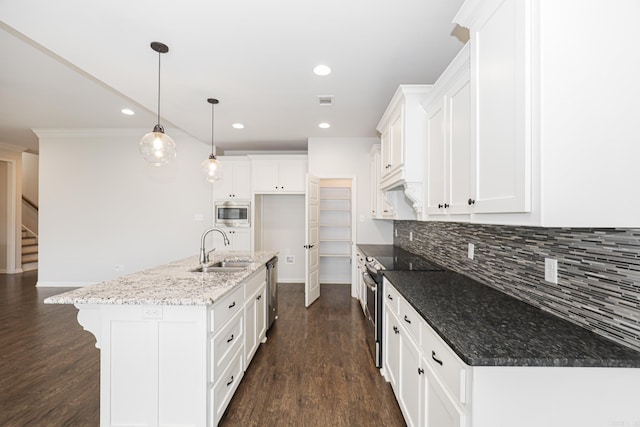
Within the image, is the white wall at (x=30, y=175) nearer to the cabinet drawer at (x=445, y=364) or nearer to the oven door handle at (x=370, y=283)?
the oven door handle at (x=370, y=283)

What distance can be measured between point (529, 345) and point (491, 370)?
21 cm

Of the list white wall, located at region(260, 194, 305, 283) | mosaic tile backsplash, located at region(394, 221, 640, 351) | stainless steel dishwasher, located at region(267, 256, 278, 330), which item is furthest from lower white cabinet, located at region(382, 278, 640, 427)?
white wall, located at region(260, 194, 305, 283)

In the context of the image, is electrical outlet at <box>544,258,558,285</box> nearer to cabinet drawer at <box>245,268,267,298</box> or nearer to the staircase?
cabinet drawer at <box>245,268,267,298</box>

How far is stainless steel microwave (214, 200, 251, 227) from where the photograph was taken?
5.36 m

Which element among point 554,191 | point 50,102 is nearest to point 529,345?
point 554,191

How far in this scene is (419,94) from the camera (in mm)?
2438

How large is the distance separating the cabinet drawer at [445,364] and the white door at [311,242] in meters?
2.97

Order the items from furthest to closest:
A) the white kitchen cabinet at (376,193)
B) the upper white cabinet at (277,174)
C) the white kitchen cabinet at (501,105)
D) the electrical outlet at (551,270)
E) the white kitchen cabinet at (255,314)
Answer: the upper white cabinet at (277,174)
the white kitchen cabinet at (376,193)
the white kitchen cabinet at (255,314)
the electrical outlet at (551,270)
the white kitchen cabinet at (501,105)

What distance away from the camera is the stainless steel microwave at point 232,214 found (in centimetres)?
536

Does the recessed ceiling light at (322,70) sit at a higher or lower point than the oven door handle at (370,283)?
higher

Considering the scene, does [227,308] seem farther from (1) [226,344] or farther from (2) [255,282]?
(2) [255,282]

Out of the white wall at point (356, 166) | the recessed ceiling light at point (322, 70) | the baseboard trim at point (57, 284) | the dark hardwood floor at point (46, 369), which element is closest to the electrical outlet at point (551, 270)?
the recessed ceiling light at point (322, 70)

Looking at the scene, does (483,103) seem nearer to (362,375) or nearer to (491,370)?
(491,370)

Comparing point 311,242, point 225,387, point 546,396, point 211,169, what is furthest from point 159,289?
point 311,242
